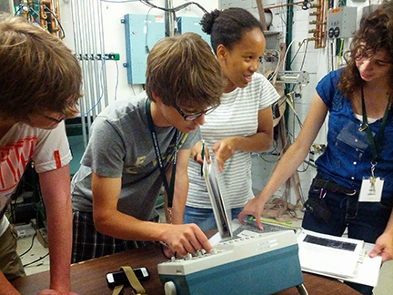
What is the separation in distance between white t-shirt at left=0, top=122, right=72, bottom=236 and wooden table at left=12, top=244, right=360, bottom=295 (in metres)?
0.23

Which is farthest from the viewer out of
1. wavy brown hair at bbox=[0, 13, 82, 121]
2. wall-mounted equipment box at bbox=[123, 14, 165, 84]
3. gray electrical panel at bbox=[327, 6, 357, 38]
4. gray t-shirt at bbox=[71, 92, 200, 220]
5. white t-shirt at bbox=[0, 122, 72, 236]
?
wall-mounted equipment box at bbox=[123, 14, 165, 84]

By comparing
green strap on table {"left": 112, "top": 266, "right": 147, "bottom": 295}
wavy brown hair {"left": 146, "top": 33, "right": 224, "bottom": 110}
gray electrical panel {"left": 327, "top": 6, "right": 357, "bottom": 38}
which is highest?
gray electrical panel {"left": 327, "top": 6, "right": 357, "bottom": 38}

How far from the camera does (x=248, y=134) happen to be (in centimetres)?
161

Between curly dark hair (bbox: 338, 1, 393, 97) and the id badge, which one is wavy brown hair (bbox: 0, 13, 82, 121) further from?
the id badge

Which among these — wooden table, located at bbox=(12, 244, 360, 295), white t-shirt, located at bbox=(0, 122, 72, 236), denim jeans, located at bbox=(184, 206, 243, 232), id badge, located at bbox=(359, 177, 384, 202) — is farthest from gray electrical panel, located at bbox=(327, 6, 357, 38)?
white t-shirt, located at bbox=(0, 122, 72, 236)

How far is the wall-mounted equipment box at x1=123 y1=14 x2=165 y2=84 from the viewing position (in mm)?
3850

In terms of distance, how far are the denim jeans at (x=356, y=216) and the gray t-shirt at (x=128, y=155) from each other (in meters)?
0.61

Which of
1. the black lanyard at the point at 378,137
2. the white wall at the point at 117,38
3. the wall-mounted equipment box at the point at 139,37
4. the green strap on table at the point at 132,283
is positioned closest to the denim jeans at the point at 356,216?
the black lanyard at the point at 378,137

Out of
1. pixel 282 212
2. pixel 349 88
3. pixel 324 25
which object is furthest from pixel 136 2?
pixel 349 88

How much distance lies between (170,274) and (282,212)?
2953 millimetres

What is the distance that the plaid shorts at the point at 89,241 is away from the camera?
4.40 ft

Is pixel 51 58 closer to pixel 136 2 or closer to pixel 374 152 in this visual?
pixel 374 152

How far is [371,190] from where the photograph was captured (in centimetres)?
135

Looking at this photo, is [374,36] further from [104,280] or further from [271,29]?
[271,29]
